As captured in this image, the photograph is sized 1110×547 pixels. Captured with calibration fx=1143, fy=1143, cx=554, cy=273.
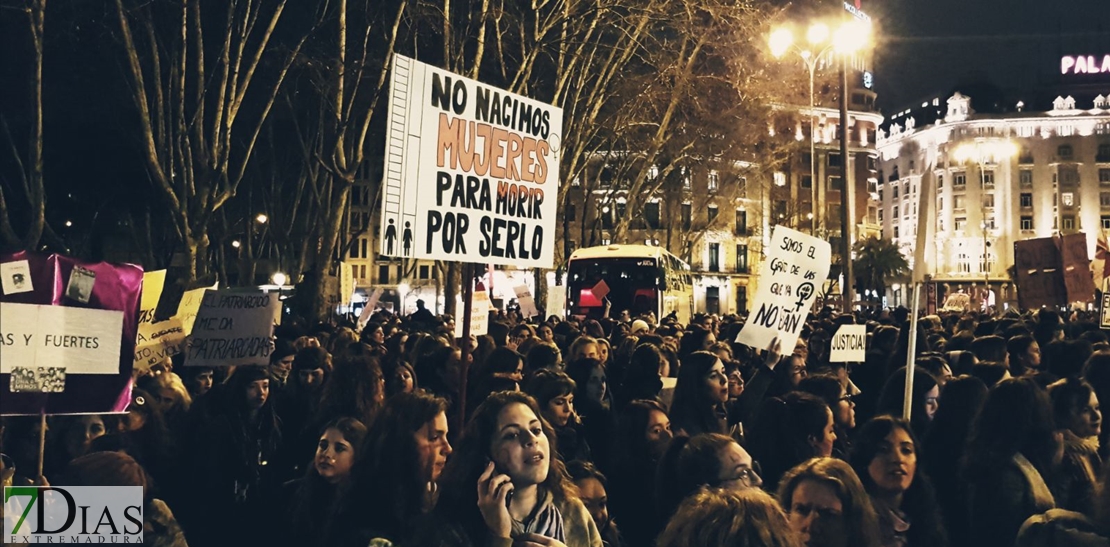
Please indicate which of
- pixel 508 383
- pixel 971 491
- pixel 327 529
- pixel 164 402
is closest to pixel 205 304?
pixel 164 402

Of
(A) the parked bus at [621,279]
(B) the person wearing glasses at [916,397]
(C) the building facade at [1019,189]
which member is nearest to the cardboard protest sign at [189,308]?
(B) the person wearing glasses at [916,397]

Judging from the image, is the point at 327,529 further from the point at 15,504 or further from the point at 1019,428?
the point at 1019,428

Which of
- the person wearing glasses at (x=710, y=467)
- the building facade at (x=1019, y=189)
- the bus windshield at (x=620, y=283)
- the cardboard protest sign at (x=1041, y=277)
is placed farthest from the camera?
the building facade at (x=1019, y=189)

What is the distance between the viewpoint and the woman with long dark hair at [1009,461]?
4434 millimetres

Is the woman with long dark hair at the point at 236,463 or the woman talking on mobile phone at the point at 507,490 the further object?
the woman with long dark hair at the point at 236,463

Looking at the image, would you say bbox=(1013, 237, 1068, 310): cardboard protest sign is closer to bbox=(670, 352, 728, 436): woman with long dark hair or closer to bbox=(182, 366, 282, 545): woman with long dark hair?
bbox=(670, 352, 728, 436): woman with long dark hair

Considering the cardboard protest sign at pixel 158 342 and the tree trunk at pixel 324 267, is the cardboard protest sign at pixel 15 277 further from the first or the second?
the tree trunk at pixel 324 267

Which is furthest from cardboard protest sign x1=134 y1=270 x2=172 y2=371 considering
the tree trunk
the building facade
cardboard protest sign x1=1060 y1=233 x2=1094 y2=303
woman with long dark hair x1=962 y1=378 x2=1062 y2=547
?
the building facade

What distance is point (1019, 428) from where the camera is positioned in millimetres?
4680

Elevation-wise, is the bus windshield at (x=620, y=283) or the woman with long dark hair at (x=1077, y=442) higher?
the bus windshield at (x=620, y=283)

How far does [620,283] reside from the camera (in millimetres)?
28547

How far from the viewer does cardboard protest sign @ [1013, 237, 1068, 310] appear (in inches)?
628

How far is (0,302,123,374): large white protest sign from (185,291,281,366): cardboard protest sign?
331cm

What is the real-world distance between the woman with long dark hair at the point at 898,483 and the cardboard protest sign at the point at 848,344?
3.49 metres
